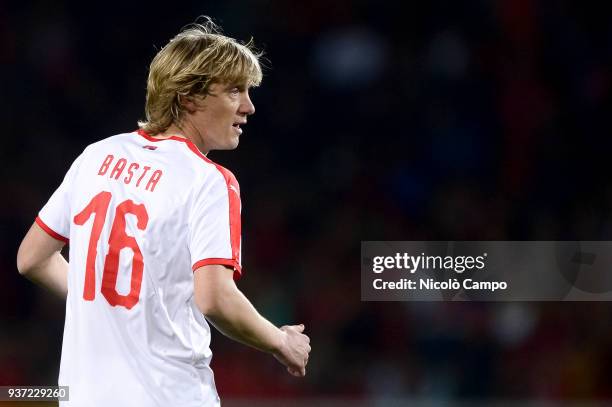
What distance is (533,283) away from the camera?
596 cm

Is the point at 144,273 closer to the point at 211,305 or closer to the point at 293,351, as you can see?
the point at 211,305

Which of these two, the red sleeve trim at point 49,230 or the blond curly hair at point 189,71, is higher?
the blond curly hair at point 189,71

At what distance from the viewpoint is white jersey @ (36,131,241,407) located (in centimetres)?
189

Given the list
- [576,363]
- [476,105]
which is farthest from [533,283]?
[476,105]

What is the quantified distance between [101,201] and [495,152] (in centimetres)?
489

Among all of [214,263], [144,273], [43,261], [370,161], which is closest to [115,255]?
[144,273]

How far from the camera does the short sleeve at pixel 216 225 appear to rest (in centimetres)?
184

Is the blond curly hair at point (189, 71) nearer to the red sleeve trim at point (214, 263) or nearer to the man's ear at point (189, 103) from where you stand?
the man's ear at point (189, 103)

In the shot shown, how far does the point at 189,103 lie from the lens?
82.2 inches

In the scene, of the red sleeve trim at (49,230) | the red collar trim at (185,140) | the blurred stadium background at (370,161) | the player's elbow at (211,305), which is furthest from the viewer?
the blurred stadium background at (370,161)

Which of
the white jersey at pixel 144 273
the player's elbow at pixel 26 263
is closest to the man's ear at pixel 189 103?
the white jersey at pixel 144 273

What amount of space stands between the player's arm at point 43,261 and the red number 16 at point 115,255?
275mm

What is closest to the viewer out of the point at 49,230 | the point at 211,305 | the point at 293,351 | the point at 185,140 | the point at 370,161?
the point at 211,305

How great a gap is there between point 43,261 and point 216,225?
55 cm
